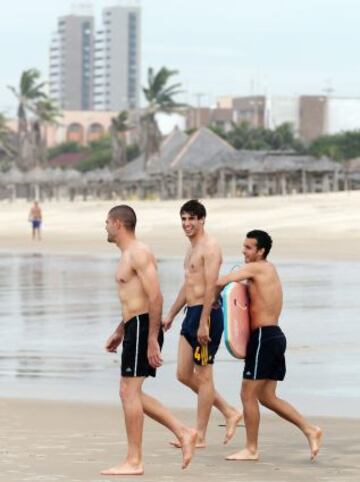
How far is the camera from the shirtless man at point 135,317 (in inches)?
337

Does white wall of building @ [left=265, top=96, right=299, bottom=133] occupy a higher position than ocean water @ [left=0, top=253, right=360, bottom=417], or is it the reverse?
ocean water @ [left=0, top=253, right=360, bottom=417]

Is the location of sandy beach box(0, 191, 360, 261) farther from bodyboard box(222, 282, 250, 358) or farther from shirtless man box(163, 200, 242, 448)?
bodyboard box(222, 282, 250, 358)

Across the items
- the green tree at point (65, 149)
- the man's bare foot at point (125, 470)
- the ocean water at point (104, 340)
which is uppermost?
the man's bare foot at point (125, 470)

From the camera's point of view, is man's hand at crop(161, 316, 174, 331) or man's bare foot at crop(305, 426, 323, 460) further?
man's hand at crop(161, 316, 174, 331)

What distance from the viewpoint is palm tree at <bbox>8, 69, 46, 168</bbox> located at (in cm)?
11925

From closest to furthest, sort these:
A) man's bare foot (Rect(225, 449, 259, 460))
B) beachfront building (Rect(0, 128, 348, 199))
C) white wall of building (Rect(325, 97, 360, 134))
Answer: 1. man's bare foot (Rect(225, 449, 259, 460))
2. beachfront building (Rect(0, 128, 348, 199))
3. white wall of building (Rect(325, 97, 360, 134))

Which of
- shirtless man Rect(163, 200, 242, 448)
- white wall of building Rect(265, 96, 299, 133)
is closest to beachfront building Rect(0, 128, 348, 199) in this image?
white wall of building Rect(265, 96, 299, 133)

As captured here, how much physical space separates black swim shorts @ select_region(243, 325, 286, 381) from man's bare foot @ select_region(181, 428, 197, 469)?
1.98 feet

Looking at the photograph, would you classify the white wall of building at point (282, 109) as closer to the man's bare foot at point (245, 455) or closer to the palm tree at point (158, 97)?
the palm tree at point (158, 97)

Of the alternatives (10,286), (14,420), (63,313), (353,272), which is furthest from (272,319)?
(353,272)

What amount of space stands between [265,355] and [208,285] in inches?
26.6

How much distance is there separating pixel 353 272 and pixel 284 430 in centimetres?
2157

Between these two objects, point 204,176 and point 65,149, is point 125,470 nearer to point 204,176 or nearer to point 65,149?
point 204,176

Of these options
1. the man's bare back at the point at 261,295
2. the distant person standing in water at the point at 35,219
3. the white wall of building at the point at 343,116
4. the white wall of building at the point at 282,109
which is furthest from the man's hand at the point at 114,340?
the white wall of building at the point at 282,109
